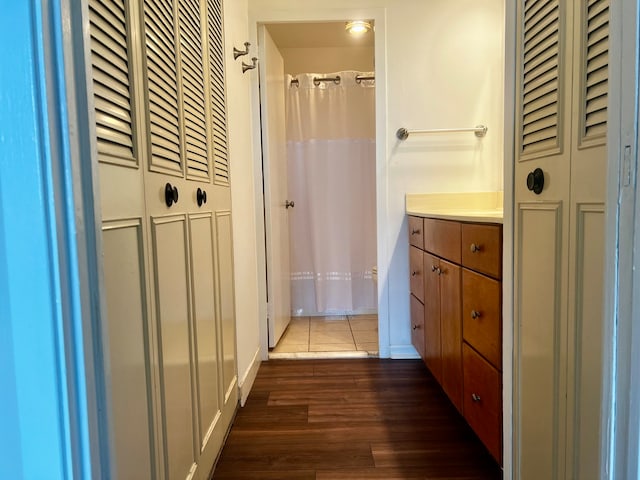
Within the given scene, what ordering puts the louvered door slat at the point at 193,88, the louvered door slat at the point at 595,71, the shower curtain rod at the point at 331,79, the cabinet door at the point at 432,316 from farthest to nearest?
the shower curtain rod at the point at 331,79, the cabinet door at the point at 432,316, the louvered door slat at the point at 193,88, the louvered door slat at the point at 595,71

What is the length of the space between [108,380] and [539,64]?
106 centimetres

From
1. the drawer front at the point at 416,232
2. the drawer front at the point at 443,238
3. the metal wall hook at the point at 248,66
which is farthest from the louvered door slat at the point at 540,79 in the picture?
the metal wall hook at the point at 248,66

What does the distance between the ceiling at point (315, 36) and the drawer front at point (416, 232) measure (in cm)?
156

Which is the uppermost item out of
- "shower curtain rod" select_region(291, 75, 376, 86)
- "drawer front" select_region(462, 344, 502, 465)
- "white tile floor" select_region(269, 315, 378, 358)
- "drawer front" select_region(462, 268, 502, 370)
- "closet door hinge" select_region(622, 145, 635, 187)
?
"shower curtain rod" select_region(291, 75, 376, 86)

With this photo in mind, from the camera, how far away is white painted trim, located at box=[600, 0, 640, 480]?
51 cm

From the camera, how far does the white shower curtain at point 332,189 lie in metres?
3.22

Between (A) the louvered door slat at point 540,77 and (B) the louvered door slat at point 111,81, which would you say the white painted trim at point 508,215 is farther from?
(B) the louvered door slat at point 111,81

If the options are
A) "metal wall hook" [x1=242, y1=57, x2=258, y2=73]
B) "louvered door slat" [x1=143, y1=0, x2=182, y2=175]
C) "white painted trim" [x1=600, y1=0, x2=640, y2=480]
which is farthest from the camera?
"metal wall hook" [x1=242, y1=57, x2=258, y2=73]

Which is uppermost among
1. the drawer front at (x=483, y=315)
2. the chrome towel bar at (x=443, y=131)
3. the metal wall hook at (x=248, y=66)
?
the metal wall hook at (x=248, y=66)

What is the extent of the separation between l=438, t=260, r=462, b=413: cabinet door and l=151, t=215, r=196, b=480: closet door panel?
1046 mm

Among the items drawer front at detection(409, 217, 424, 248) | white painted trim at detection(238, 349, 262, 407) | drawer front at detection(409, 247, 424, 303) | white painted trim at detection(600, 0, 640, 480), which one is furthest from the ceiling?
white painted trim at detection(600, 0, 640, 480)

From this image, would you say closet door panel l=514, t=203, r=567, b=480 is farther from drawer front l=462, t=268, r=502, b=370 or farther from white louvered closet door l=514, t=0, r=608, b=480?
drawer front l=462, t=268, r=502, b=370

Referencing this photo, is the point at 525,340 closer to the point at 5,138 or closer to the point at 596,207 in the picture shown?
the point at 596,207

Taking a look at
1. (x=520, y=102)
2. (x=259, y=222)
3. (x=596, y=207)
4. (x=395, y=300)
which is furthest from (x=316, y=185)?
(x=596, y=207)
